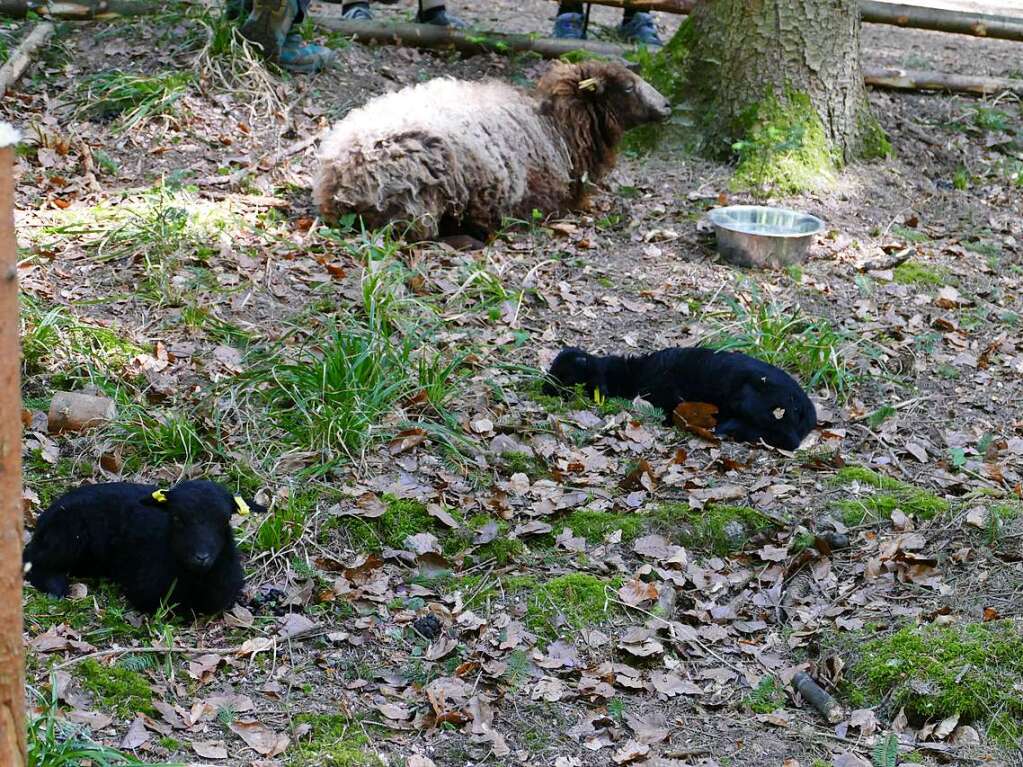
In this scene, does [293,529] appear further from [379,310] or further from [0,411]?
[0,411]

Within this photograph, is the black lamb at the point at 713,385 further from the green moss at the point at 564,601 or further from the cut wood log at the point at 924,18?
the cut wood log at the point at 924,18

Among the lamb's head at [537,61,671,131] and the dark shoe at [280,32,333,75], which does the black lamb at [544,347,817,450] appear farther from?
the dark shoe at [280,32,333,75]

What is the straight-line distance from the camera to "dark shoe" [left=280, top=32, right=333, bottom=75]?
9.41 metres

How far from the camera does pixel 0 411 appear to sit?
231cm

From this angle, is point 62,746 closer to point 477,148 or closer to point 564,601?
point 564,601

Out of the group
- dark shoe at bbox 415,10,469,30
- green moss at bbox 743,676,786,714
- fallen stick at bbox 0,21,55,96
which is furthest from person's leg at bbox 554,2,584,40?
green moss at bbox 743,676,786,714

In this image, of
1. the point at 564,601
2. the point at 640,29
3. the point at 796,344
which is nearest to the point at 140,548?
the point at 564,601

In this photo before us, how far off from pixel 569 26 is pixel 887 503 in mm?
7521

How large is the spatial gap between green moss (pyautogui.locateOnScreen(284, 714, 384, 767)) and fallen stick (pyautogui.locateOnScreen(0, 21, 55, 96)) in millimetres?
6942

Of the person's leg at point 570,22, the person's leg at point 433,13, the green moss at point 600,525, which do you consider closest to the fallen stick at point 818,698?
the green moss at point 600,525

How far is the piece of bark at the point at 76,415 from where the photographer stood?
5.05m

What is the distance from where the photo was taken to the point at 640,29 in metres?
11.4

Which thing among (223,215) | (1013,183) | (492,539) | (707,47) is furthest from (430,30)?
(492,539)

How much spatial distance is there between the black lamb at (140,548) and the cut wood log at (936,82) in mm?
8494
